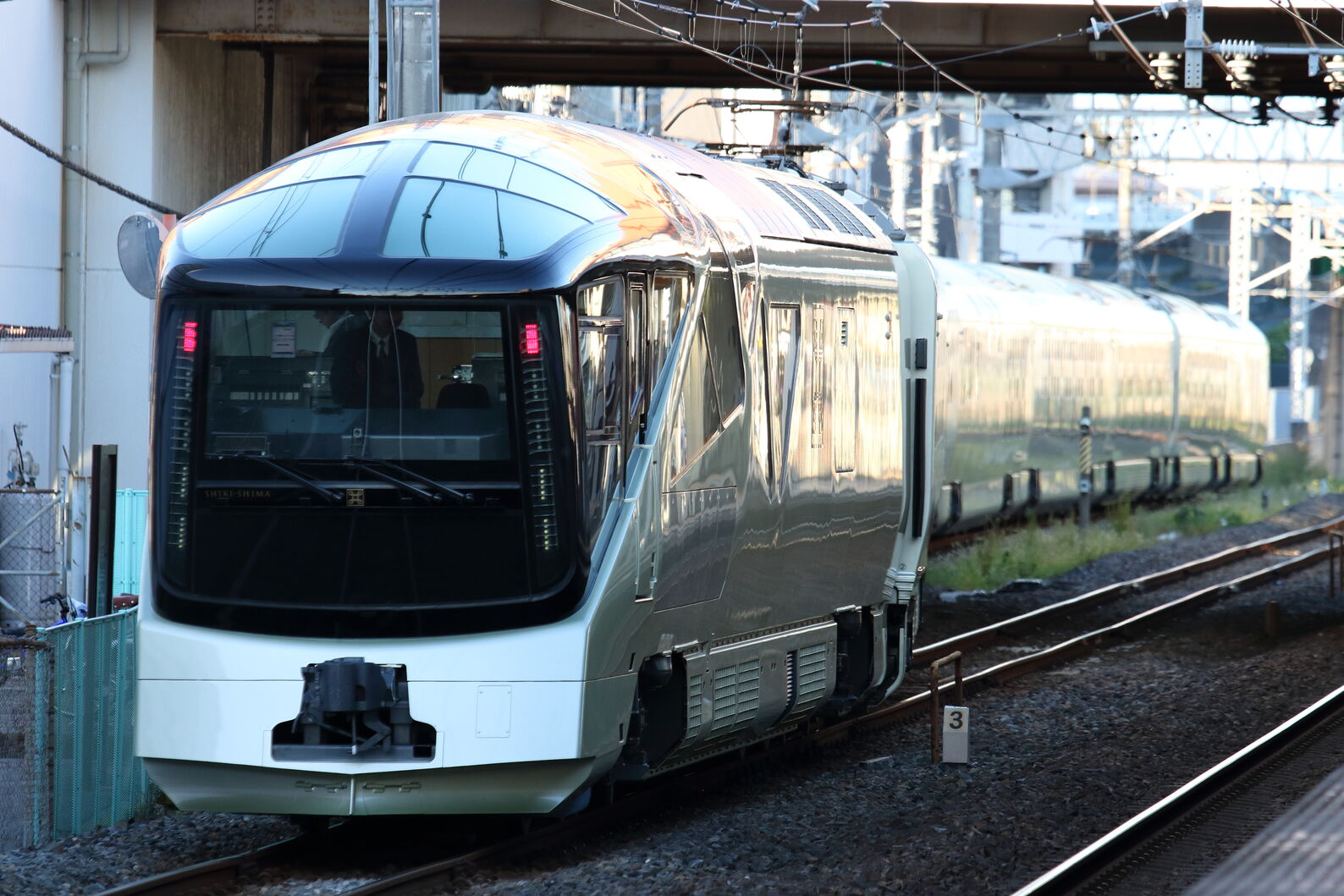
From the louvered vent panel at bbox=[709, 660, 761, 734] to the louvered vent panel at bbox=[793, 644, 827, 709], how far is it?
1.99ft

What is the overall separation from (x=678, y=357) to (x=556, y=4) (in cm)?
1239

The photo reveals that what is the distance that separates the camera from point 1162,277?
88.8 m

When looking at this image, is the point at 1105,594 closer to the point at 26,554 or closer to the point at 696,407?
the point at 26,554

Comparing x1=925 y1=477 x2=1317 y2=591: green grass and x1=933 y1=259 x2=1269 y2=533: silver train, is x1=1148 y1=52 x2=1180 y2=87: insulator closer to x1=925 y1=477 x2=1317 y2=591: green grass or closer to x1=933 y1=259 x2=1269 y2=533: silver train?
x1=933 y1=259 x2=1269 y2=533: silver train

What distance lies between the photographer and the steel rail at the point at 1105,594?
57.2 feet

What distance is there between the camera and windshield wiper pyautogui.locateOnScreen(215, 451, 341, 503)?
810cm

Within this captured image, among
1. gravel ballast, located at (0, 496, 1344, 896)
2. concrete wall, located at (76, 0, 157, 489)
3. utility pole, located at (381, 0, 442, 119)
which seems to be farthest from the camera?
concrete wall, located at (76, 0, 157, 489)

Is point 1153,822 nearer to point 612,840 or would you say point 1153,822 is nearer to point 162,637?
point 612,840

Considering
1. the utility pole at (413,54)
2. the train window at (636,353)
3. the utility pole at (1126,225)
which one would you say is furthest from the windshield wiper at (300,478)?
the utility pole at (1126,225)

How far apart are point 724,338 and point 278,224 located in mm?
2221

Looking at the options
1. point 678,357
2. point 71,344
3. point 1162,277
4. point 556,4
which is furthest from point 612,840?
point 1162,277

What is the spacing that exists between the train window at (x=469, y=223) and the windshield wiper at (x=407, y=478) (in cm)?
89

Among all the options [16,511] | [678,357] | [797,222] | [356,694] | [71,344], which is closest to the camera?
[356,694]

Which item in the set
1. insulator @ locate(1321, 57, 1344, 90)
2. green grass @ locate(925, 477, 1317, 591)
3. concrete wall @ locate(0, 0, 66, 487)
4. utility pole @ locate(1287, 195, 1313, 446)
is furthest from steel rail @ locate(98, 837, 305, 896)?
utility pole @ locate(1287, 195, 1313, 446)
